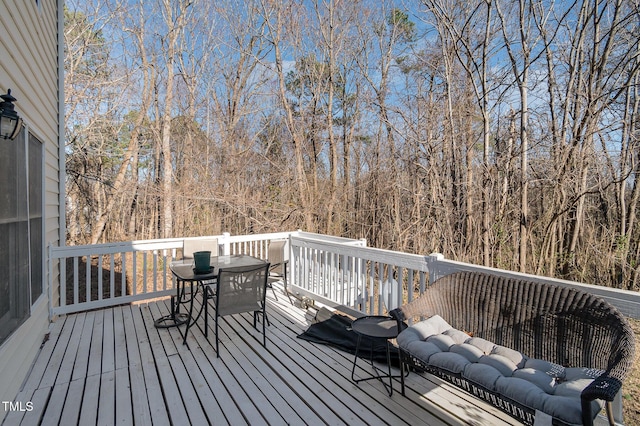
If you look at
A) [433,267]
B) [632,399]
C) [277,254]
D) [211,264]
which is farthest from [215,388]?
[632,399]

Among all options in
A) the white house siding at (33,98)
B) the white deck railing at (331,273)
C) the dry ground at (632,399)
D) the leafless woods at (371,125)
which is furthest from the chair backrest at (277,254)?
the dry ground at (632,399)

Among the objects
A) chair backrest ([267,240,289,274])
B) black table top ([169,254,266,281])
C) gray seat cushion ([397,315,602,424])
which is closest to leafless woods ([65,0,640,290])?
chair backrest ([267,240,289,274])

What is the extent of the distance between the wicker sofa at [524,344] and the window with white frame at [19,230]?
108 inches

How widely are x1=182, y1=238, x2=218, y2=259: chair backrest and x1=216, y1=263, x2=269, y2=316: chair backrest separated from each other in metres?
1.59

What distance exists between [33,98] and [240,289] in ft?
8.74

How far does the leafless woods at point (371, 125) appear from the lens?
4344 millimetres

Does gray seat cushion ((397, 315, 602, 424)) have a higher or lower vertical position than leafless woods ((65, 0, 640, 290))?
lower

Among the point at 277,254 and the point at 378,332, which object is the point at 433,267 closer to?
the point at 378,332

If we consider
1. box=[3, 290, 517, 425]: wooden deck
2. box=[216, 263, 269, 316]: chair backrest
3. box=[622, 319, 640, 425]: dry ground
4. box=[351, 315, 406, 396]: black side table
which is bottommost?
box=[622, 319, 640, 425]: dry ground

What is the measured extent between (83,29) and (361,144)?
268 inches

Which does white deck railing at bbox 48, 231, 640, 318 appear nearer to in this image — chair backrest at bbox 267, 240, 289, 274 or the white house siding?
chair backrest at bbox 267, 240, 289, 274

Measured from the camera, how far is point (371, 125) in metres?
8.36

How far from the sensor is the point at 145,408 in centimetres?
226

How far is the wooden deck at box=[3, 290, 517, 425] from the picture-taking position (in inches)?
85.4
